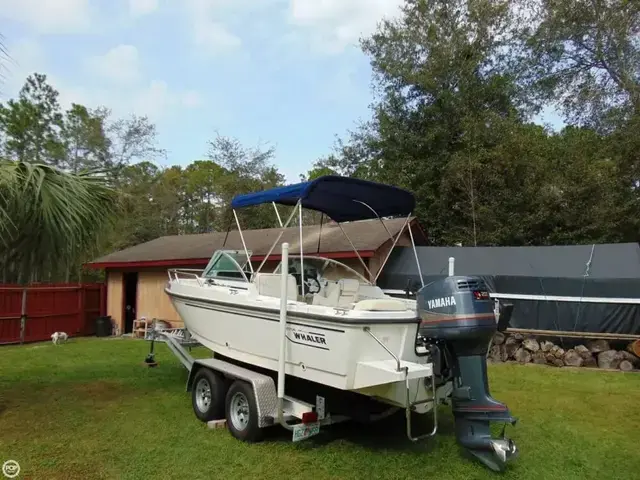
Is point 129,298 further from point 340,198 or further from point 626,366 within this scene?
point 626,366

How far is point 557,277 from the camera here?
10906mm

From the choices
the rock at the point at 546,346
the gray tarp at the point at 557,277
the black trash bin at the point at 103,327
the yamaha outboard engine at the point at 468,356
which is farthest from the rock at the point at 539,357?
the black trash bin at the point at 103,327

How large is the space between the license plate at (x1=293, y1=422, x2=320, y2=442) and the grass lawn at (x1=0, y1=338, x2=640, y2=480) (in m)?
0.22

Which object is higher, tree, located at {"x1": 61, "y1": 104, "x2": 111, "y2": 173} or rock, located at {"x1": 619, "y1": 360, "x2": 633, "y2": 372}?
tree, located at {"x1": 61, "y1": 104, "x2": 111, "y2": 173}

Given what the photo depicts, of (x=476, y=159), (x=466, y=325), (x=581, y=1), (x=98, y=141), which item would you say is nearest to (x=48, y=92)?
(x=98, y=141)

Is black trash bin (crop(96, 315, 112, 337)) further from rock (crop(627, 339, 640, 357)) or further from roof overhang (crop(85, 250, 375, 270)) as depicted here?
rock (crop(627, 339, 640, 357))

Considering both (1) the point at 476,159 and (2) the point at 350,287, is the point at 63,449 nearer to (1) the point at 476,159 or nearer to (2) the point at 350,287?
(2) the point at 350,287

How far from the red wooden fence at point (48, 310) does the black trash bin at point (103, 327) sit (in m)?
0.56

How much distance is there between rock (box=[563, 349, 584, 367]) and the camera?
10.4 metres

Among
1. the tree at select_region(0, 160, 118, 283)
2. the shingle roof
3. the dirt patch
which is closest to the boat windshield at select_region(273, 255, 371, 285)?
the tree at select_region(0, 160, 118, 283)

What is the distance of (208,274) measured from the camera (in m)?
7.41

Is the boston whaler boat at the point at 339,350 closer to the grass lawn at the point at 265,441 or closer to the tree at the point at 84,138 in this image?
the grass lawn at the point at 265,441

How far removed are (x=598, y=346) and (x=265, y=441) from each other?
799cm

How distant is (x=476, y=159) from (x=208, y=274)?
13.2 meters
